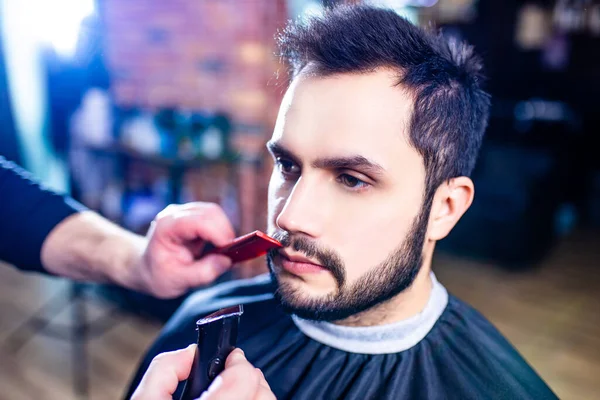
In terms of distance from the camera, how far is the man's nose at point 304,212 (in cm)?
87

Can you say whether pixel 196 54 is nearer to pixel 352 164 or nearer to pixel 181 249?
pixel 181 249

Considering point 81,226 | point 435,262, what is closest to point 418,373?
point 81,226

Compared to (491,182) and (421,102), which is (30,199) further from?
(491,182)

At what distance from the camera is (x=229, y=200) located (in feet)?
8.35

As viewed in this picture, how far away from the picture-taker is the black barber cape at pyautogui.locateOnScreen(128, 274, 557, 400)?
96cm

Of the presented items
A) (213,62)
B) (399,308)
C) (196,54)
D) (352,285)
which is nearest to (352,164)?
(352,285)

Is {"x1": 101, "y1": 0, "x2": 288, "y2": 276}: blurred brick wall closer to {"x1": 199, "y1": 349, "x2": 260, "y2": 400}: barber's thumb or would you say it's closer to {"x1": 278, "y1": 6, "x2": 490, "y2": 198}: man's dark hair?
{"x1": 278, "y1": 6, "x2": 490, "y2": 198}: man's dark hair

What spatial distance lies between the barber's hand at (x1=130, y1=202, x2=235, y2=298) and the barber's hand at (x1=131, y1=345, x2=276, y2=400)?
16.2 inches

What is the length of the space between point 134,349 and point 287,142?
2.11m

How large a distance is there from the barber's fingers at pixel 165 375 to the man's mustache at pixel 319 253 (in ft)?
0.90

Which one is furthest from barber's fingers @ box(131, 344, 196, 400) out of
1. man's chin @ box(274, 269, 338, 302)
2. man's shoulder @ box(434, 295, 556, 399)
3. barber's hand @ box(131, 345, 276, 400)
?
man's shoulder @ box(434, 295, 556, 399)

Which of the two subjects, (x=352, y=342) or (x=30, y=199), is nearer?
(x=352, y=342)

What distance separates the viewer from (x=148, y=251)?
1.16 metres


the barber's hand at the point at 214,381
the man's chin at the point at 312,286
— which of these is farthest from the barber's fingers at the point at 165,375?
the man's chin at the point at 312,286
